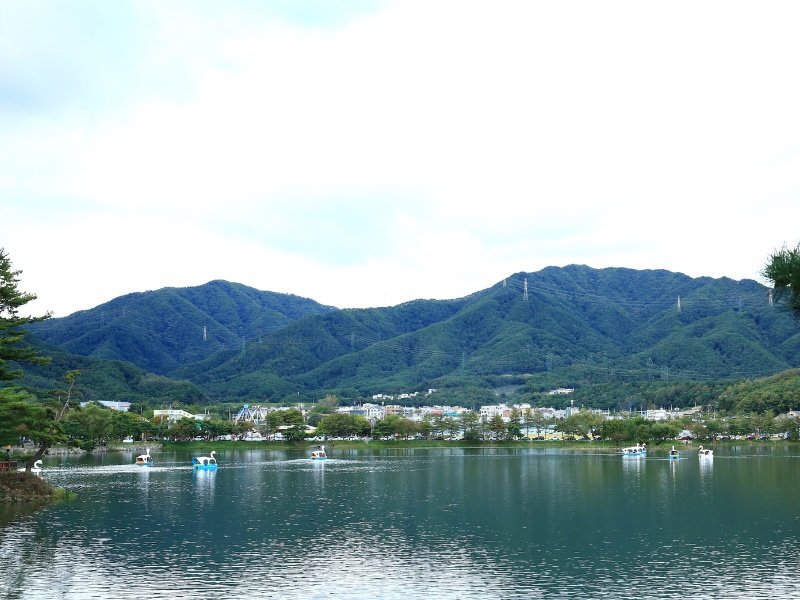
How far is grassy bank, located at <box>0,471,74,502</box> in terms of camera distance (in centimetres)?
4172

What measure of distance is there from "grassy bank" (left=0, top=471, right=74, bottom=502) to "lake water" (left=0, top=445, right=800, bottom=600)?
80.3 inches

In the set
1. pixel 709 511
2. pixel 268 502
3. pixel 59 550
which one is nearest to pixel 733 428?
pixel 709 511

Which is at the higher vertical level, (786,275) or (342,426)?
(786,275)

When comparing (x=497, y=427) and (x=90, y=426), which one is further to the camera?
(x=497, y=427)

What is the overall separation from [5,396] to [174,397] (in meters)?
167

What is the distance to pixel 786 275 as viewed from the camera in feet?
60.6

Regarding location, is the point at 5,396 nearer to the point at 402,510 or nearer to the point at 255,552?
the point at 255,552

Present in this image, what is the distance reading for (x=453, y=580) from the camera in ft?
79.4

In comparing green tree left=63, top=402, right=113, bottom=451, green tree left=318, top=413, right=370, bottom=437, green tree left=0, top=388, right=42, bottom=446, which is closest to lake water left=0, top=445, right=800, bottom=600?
green tree left=0, top=388, right=42, bottom=446

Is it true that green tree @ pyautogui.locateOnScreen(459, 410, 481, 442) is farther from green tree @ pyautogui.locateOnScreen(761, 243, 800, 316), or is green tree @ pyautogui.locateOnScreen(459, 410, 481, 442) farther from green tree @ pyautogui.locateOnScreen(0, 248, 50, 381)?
green tree @ pyautogui.locateOnScreen(761, 243, 800, 316)

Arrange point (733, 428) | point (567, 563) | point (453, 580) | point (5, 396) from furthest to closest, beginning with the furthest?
point (733, 428) < point (5, 396) < point (567, 563) < point (453, 580)

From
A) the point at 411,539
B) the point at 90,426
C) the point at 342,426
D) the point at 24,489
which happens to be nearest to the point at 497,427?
the point at 342,426

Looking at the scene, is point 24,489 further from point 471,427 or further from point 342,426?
point 471,427

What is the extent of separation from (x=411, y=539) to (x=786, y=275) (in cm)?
1939
